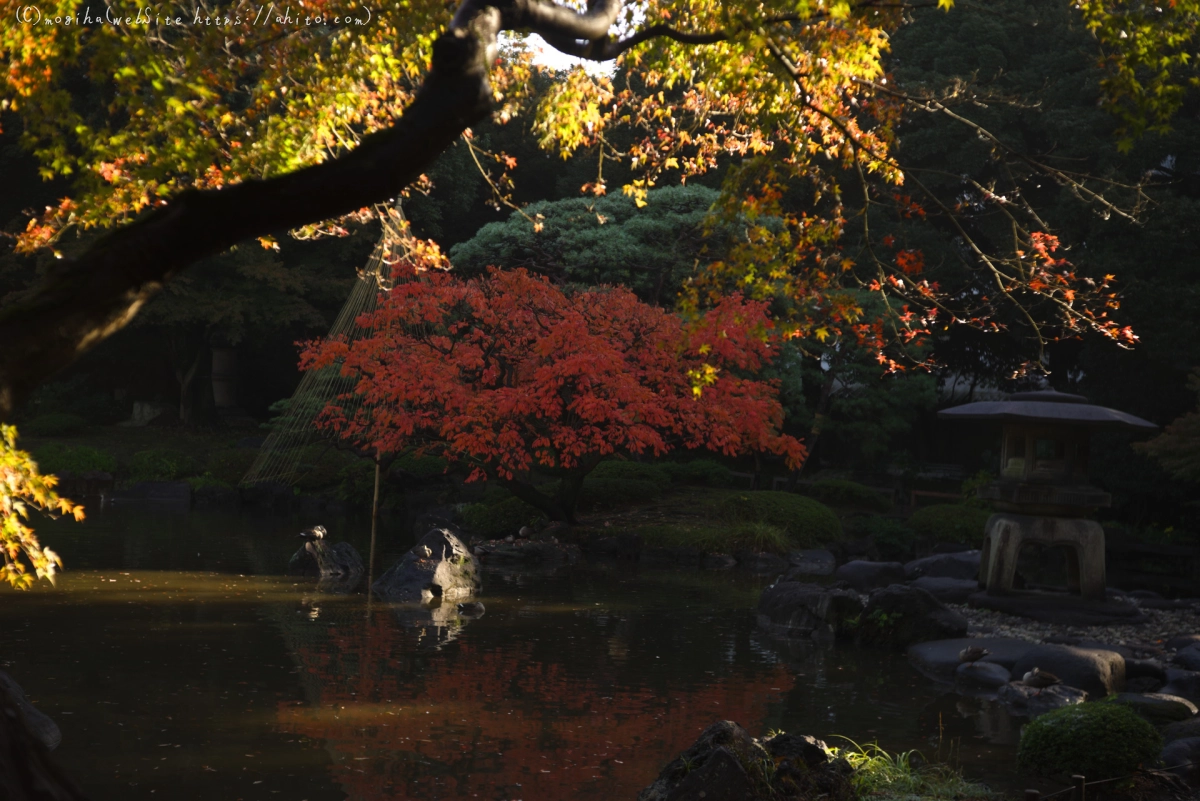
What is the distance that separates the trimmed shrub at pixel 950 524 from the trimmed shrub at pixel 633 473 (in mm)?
4913

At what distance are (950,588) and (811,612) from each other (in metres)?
2.76

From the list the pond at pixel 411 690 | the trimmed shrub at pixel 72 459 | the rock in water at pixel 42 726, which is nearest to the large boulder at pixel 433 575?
the pond at pixel 411 690

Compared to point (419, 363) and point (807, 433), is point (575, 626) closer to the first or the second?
point (419, 363)

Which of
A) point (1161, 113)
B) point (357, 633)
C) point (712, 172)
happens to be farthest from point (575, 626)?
point (712, 172)

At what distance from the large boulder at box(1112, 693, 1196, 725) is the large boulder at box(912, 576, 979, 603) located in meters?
4.86

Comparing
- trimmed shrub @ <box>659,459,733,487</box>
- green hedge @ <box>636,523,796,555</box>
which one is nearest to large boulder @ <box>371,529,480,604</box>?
green hedge @ <box>636,523,796,555</box>

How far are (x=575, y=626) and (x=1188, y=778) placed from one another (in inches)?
252

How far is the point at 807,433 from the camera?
2728 centimetres

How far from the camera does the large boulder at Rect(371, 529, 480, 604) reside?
13.4 m

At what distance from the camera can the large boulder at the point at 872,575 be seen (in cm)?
1512

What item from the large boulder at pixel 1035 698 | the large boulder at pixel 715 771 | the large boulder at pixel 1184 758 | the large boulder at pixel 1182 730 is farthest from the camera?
the large boulder at pixel 1035 698

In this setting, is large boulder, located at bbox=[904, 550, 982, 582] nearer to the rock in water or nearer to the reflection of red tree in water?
the reflection of red tree in water

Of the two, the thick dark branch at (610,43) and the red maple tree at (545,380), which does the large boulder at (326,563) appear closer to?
the red maple tree at (545,380)

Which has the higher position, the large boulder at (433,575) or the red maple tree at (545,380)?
the red maple tree at (545,380)
